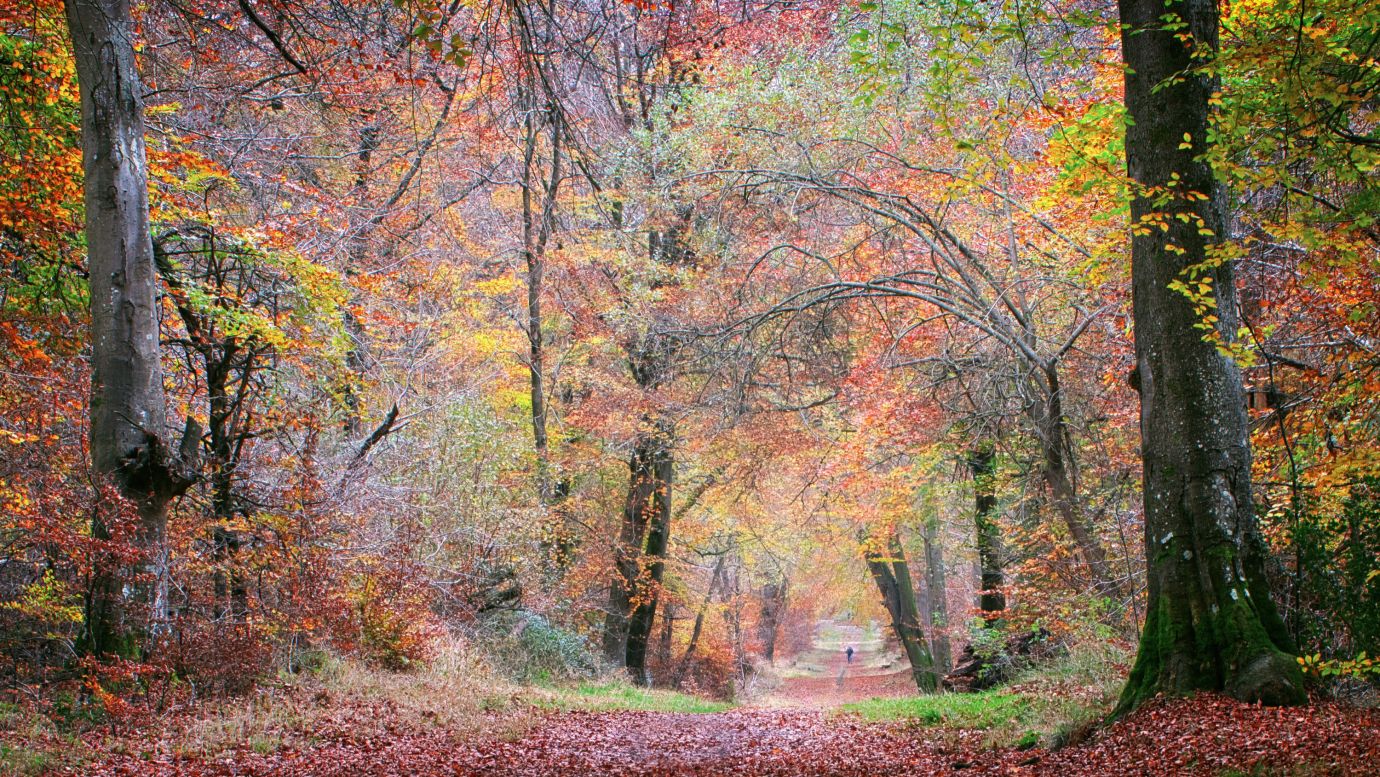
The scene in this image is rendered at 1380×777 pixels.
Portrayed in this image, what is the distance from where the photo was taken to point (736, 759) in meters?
8.52

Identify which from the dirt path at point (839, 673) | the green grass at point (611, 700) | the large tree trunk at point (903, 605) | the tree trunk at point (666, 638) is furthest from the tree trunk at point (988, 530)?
the tree trunk at point (666, 638)

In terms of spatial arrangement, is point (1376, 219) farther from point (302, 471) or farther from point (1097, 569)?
point (302, 471)

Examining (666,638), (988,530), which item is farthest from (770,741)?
(666,638)

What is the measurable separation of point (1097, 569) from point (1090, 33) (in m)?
7.65

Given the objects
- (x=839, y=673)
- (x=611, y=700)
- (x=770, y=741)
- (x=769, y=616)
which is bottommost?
(x=839, y=673)

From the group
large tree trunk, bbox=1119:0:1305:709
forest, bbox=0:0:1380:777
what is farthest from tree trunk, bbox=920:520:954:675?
large tree trunk, bbox=1119:0:1305:709

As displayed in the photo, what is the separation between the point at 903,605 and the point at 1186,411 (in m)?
18.1

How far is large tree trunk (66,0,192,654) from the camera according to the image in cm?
799

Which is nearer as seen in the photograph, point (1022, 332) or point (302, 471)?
point (302, 471)

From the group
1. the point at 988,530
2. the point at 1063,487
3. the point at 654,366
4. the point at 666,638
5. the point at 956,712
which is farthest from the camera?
the point at 666,638

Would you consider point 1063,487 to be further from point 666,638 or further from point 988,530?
point 666,638

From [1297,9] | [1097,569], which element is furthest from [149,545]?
[1097,569]

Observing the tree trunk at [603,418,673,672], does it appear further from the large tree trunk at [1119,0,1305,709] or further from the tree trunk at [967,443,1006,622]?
the large tree trunk at [1119,0,1305,709]

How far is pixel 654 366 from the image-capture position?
57.7 feet
